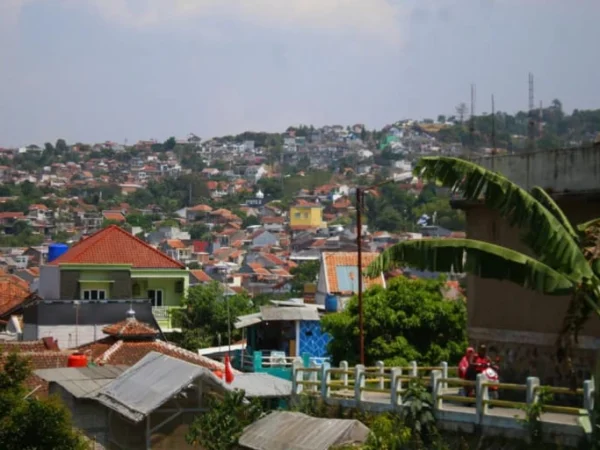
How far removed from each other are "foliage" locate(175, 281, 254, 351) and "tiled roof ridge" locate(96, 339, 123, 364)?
45.2 feet

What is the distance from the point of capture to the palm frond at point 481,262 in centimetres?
1606

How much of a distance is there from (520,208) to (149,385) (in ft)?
30.9

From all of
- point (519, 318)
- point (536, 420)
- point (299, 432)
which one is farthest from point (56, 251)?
point (536, 420)

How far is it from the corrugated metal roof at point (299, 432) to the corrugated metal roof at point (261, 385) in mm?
1780

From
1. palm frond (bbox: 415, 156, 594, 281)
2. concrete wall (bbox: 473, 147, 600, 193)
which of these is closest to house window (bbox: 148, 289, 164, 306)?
concrete wall (bbox: 473, 147, 600, 193)

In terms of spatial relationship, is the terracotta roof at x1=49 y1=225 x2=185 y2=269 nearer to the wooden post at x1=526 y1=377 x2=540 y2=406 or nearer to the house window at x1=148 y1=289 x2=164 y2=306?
the house window at x1=148 y1=289 x2=164 y2=306

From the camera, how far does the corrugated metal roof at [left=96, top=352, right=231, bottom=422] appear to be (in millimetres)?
22641

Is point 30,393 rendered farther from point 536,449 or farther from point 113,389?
point 536,449

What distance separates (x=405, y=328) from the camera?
34594 millimetres

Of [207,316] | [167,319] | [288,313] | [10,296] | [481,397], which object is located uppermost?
[481,397]

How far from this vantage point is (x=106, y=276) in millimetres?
53875

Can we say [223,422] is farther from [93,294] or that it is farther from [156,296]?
[156,296]

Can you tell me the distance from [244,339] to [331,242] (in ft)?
340

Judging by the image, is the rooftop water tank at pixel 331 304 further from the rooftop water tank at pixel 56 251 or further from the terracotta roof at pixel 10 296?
the rooftop water tank at pixel 56 251
